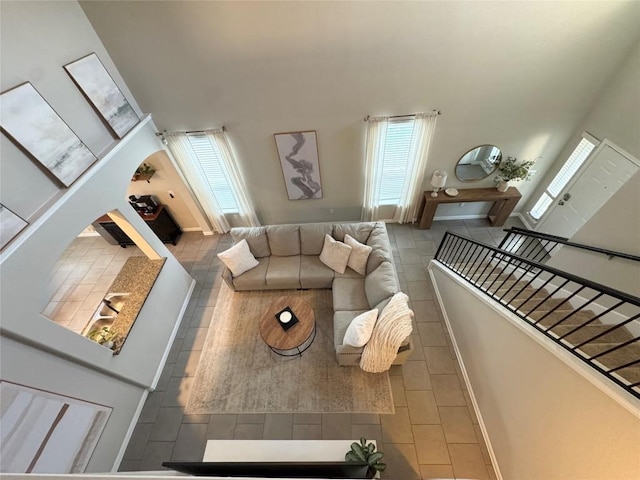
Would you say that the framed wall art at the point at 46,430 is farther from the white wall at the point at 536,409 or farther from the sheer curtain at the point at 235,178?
the white wall at the point at 536,409

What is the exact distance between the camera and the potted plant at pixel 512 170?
167 inches

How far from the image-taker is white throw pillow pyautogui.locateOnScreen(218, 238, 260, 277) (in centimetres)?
405

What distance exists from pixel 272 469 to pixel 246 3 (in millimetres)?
4336

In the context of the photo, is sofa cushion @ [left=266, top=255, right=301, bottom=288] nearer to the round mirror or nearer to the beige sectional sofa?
the beige sectional sofa

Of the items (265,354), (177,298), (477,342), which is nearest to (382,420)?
(477,342)

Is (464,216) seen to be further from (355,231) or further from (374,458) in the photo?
(374,458)

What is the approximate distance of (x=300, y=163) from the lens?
4375 millimetres

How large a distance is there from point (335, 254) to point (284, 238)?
2.95ft

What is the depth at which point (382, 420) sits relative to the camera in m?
3.02

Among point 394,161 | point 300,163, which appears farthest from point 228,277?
point 394,161

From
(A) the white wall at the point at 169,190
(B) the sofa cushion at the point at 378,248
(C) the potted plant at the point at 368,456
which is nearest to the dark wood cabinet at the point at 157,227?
(A) the white wall at the point at 169,190

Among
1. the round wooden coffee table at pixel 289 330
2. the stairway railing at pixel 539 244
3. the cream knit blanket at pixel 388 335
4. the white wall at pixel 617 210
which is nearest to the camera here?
the white wall at pixel 617 210

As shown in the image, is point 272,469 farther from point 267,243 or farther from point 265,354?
point 267,243

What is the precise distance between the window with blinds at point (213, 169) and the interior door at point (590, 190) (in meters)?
5.59
